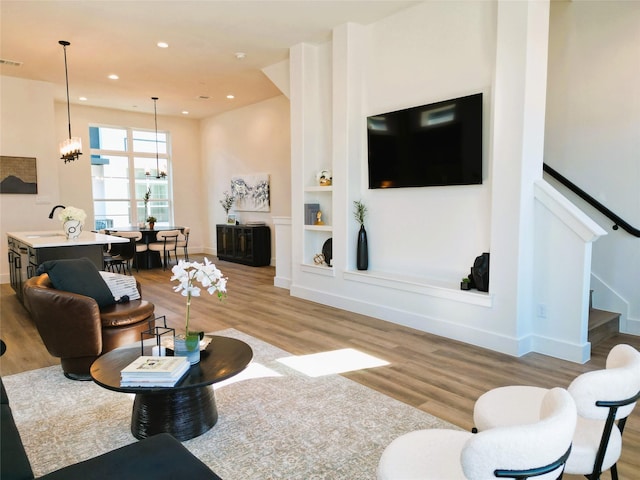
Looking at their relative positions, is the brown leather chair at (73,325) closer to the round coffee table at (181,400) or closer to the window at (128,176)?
the round coffee table at (181,400)

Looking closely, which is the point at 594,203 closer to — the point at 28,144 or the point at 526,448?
the point at 526,448

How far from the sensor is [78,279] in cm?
338

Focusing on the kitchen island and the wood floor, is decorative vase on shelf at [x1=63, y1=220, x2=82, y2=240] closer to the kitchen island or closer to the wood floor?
the kitchen island

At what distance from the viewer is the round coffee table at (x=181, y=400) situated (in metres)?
2.32

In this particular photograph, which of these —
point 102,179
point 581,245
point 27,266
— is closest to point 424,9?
point 581,245

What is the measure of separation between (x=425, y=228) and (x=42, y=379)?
12.5 feet

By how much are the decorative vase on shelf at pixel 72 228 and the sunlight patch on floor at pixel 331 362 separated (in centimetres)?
308

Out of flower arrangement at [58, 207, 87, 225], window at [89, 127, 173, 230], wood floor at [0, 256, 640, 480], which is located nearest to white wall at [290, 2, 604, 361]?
wood floor at [0, 256, 640, 480]

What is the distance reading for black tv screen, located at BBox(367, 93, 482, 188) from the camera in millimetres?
4180

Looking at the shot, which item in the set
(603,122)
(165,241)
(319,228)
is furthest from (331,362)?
(165,241)

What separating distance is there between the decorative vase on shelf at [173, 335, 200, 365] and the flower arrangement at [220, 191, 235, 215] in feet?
25.6

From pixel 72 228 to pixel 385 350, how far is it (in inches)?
150

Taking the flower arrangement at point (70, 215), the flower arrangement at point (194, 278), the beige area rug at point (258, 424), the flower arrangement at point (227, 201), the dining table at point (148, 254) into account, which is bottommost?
the beige area rug at point (258, 424)

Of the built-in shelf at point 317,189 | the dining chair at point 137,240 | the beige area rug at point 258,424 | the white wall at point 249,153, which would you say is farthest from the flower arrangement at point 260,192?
the beige area rug at point 258,424
